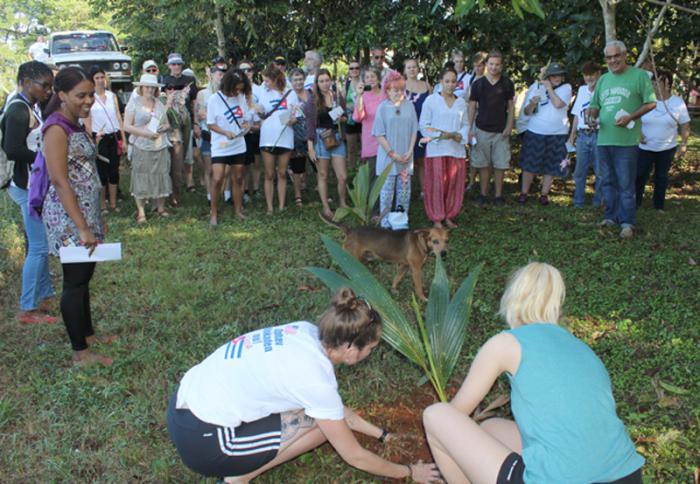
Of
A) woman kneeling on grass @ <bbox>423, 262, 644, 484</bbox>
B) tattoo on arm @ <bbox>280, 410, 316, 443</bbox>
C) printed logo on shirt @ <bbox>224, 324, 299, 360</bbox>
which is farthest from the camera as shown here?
tattoo on arm @ <bbox>280, 410, 316, 443</bbox>

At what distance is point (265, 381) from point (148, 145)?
5986mm

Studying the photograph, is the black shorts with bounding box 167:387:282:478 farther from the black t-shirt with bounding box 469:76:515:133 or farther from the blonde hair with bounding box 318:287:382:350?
the black t-shirt with bounding box 469:76:515:133

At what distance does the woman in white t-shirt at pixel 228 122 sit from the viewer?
23.4ft

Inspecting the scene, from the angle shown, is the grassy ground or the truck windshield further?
the truck windshield

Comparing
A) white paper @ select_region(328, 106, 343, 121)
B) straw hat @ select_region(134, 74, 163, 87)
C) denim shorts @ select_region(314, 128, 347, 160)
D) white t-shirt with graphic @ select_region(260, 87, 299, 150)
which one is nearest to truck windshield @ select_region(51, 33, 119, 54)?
straw hat @ select_region(134, 74, 163, 87)

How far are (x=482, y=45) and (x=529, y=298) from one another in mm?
9242

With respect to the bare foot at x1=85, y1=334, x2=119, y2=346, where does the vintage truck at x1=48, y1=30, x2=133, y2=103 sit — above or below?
above

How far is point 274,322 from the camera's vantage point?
4.72 meters

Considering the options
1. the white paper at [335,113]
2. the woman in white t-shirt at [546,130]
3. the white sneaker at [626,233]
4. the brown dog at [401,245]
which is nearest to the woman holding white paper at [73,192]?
the brown dog at [401,245]

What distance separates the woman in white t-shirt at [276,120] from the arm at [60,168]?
4.14 m

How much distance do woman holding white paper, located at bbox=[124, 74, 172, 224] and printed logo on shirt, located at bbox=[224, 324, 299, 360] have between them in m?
5.52

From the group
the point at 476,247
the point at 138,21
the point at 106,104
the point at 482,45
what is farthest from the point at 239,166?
the point at 138,21

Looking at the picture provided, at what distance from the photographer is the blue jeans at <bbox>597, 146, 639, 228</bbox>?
652 centimetres

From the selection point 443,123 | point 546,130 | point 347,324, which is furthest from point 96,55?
point 347,324
